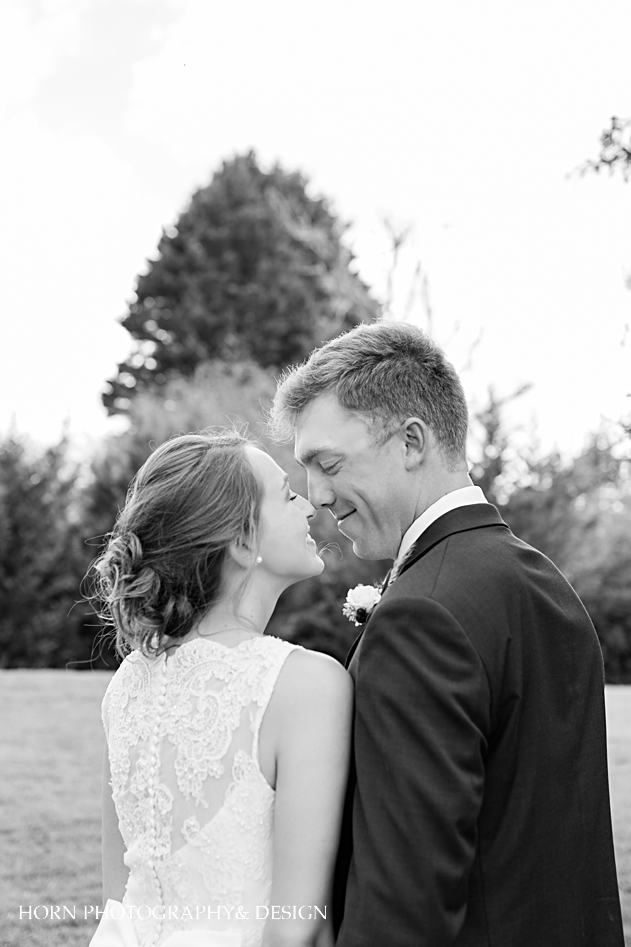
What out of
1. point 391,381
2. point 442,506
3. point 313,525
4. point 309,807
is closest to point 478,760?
point 309,807

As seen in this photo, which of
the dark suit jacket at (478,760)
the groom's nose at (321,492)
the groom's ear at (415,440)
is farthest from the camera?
the groom's nose at (321,492)

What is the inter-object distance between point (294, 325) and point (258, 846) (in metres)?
29.4

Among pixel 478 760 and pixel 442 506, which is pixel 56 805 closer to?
pixel 442 506

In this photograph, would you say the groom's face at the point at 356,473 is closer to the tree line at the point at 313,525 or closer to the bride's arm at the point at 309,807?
the bride's arm at the point at 309,807

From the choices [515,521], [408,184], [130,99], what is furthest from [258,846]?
[130,99]

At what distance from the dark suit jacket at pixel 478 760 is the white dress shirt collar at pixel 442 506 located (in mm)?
45

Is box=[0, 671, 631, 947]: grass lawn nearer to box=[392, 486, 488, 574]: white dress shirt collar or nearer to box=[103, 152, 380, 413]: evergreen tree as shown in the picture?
box=[392, 486, 488, 574]: white dress shirt collar

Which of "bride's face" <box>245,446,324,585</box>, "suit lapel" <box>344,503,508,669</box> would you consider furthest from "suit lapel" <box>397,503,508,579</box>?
"bride's face" <box>245,446,324,585</box>

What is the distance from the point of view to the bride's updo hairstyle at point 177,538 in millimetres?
2293

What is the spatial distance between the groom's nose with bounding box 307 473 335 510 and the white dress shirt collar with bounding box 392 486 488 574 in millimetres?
288

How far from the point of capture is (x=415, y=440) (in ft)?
7.97

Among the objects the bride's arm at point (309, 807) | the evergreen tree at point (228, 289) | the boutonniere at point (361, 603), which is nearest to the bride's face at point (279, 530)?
the boutonniere at point (361, 603)

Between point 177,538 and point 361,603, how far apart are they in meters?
0.64

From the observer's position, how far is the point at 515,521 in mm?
18250
